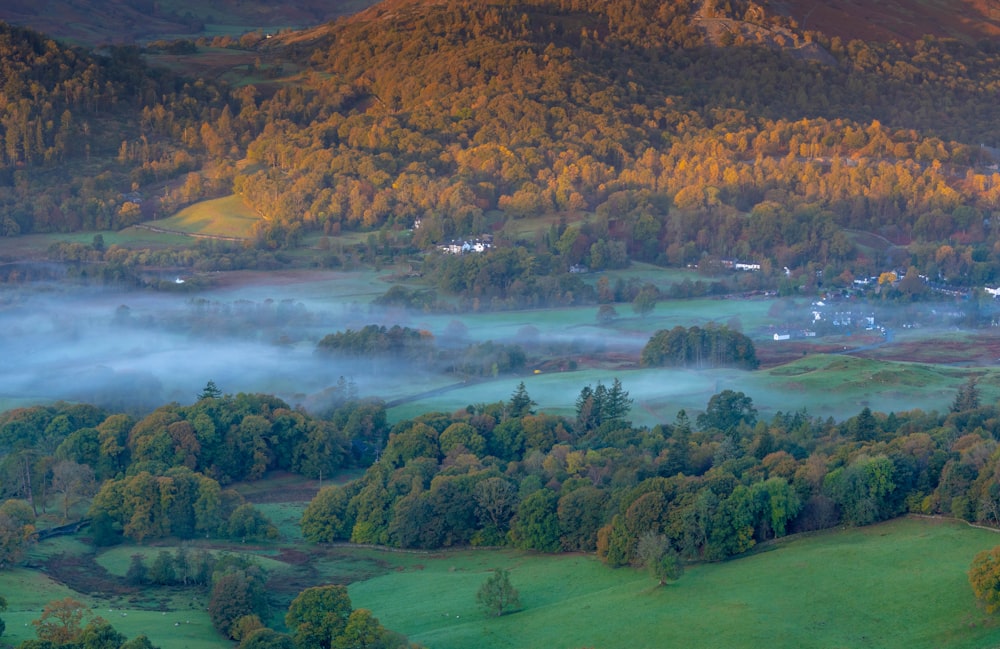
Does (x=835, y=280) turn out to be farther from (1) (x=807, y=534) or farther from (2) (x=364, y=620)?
(2) (x=364, y=620)

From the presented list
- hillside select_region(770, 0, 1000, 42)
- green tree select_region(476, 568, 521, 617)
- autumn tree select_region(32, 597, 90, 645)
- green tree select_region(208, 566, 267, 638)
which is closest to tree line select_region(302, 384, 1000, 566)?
green tree select_region(476, 568, 521, 617)

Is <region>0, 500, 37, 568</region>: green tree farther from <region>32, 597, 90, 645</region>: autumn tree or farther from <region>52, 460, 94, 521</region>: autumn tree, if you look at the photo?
<region>32, 597, 90, 645</region>: autumn tree

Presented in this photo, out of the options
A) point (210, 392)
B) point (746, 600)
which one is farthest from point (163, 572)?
point (210, 392)

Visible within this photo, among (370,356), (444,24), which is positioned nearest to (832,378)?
(370,356)

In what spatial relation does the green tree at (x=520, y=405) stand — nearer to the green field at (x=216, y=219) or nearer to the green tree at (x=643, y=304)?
the green tree at (x=643, y=304)

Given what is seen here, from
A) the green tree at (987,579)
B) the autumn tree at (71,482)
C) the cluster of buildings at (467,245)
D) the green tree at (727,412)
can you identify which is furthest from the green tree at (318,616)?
the cluster of buildings at (467,245)
